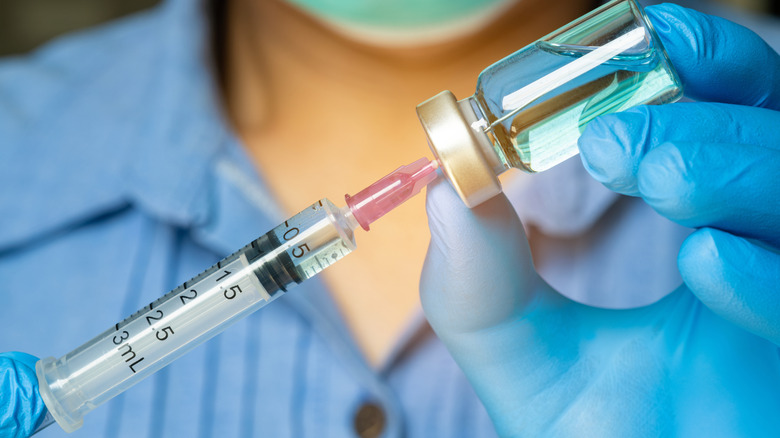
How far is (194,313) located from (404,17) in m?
0.60

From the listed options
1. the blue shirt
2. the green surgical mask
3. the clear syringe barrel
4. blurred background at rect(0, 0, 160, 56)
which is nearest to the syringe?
the clear syringe barrel

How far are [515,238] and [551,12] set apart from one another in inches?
23.8

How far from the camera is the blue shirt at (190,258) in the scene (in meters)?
1.10

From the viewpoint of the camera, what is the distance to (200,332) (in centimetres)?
83

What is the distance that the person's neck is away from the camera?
1.20 m

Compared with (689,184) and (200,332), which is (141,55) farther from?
(689,184)

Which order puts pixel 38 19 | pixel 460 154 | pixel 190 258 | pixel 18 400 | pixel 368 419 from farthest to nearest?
pixel 38 19 < pixel 190 258 < pixel 368 419 < pixel 18 400 < pixel 460 154

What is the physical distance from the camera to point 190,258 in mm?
1188

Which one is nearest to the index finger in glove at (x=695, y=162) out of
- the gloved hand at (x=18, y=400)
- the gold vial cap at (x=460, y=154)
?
the gold vial cap at (x=460, y=154)

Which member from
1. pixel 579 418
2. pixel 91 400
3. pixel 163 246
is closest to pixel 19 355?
pixel 91 400

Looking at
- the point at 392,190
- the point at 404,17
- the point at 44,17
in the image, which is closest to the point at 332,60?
the point at 404,17

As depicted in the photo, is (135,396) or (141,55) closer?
(135,396)

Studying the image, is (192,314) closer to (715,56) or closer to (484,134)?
(484,134)

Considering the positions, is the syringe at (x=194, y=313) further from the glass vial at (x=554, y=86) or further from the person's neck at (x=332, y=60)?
the person's neck at (x=332, y=60)
